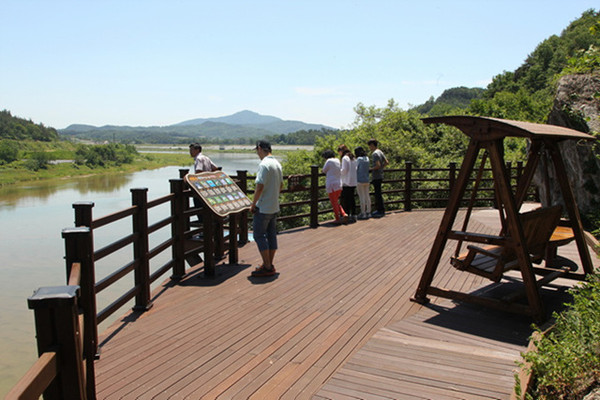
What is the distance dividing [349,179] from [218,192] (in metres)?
3.86

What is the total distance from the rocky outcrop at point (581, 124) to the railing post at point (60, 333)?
7597 mm

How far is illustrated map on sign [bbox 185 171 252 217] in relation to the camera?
542cm

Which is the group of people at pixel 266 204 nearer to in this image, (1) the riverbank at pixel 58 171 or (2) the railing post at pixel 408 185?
(2) the railing post at pixel 408 185

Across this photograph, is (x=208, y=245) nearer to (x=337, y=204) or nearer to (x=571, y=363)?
(x=337, y=204)

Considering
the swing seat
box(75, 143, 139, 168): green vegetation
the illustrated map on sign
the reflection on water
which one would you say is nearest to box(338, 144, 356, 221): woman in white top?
the illustrated map on sign

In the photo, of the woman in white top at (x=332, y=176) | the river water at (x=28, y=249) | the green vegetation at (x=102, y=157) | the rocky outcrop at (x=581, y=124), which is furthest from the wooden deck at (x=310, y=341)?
the green vegetation at (x=102, y=157)

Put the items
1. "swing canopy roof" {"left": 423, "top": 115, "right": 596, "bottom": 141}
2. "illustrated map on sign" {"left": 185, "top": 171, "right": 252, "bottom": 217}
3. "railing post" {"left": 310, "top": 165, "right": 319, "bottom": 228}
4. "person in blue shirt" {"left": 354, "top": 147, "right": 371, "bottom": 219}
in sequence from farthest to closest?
"person in blue shirt" {"left": 354, "top": 147, "right": 371, "bottom": 219}, "railing post" {"left": 310, "top": 165, "right": 319, "bottom": 228}, "illustrated map on sign" {"left": 185, "top": 171, "right": 252, "bottom": 217}, "swing canopy roof" {"left": 423, "top": 115, "right": 596, "bottom": 141}

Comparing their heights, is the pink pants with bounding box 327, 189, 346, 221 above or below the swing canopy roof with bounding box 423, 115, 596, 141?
below

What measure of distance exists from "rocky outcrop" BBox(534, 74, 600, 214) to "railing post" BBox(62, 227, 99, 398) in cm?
696

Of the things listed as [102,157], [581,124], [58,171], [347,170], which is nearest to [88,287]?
[347,170]

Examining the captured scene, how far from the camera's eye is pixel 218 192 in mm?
5789

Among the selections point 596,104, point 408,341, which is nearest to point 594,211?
point 596,104

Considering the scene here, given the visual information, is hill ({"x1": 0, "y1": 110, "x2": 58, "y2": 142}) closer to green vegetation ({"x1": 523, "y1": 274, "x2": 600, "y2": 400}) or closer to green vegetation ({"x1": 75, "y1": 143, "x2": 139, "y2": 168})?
green vegetation ({"x1": 75, "y1": 143, "x2": 139, "y2": 168})

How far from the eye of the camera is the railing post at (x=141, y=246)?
434cm
